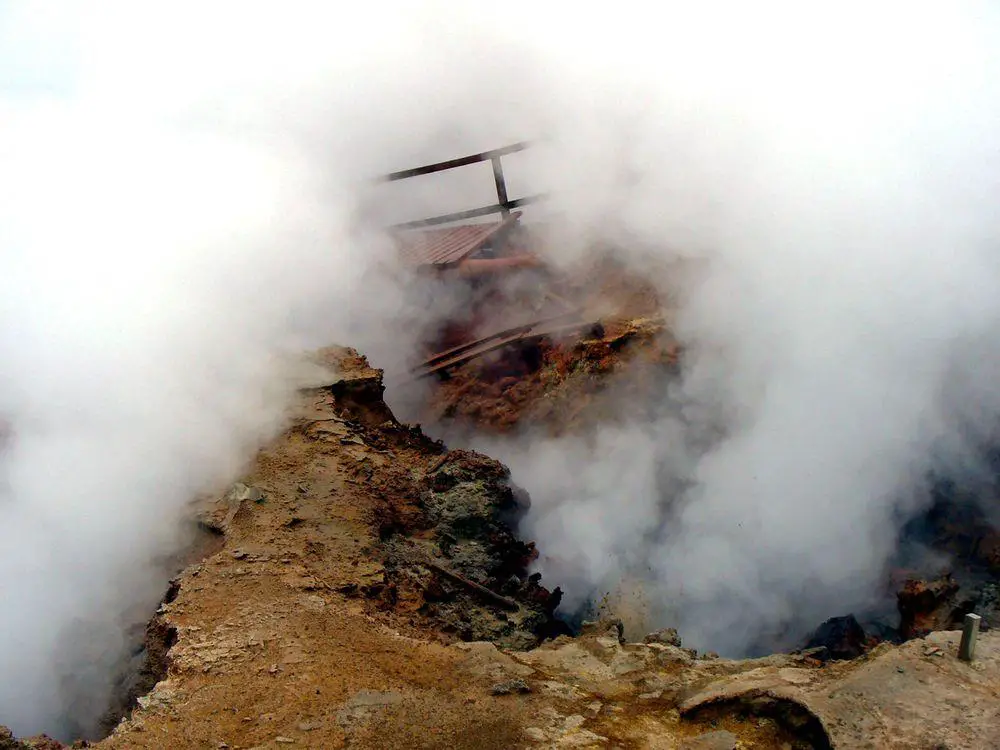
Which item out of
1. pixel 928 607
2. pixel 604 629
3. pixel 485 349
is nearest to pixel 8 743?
pixel 604 629

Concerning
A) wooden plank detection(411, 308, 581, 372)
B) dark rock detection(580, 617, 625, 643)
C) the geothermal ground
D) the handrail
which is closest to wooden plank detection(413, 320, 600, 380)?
wooden plank detection(411, 308, 581, 372)

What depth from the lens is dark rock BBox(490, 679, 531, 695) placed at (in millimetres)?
2971

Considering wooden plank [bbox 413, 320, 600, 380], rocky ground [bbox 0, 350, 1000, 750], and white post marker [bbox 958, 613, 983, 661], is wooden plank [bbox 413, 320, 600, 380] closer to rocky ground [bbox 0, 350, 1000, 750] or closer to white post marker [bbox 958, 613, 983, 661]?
rocky ground [bbox 0, 350, 1000, 750]

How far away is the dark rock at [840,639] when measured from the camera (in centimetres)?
382

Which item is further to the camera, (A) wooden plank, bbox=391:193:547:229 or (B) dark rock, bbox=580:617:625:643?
(A) wooden plank, bbox=391:193:547:229

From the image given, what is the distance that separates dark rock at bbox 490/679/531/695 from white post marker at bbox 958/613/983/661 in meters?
1.43

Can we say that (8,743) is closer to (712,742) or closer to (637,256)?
(712,742)

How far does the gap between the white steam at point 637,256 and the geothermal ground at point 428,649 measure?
0.41 meters

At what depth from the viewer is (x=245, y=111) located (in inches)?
257

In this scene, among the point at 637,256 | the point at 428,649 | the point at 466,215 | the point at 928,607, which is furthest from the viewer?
the point at 466,215

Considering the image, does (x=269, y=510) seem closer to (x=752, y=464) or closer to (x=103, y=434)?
(x=103, y=434)

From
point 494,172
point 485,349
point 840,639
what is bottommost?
point 840,639

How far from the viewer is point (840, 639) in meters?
3.90

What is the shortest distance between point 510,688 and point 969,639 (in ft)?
4.95
